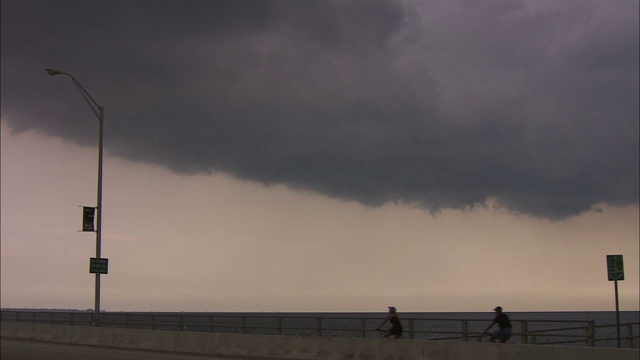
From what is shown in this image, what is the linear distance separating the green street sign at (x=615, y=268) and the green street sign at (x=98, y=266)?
20.6 metres

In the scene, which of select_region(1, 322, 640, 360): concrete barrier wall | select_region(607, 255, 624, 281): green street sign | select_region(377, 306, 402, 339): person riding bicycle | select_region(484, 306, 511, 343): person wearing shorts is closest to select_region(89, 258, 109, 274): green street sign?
select_region(1, 322, 640, 360): concrete barrier wall

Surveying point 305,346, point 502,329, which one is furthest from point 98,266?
point 502,329

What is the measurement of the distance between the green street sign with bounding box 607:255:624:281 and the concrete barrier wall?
217 inches

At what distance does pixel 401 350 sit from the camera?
20078 mm

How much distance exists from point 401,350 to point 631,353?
263 inches

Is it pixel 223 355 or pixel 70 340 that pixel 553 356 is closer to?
pixel 223 355

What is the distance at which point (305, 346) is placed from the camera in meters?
22.5

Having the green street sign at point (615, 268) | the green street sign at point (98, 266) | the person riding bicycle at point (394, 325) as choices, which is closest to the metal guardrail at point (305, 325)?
the person riding bicycle at point (394, 325)

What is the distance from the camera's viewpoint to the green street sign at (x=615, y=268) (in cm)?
2109

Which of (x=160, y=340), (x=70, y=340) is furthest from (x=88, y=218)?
(x=160, y=340)

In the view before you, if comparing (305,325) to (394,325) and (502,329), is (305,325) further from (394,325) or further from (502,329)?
(502,329)

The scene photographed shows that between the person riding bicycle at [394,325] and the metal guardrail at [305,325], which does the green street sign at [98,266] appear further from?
the person riding bicycle at [394,325]

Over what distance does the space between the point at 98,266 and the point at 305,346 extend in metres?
12.7

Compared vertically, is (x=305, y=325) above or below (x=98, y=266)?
below
